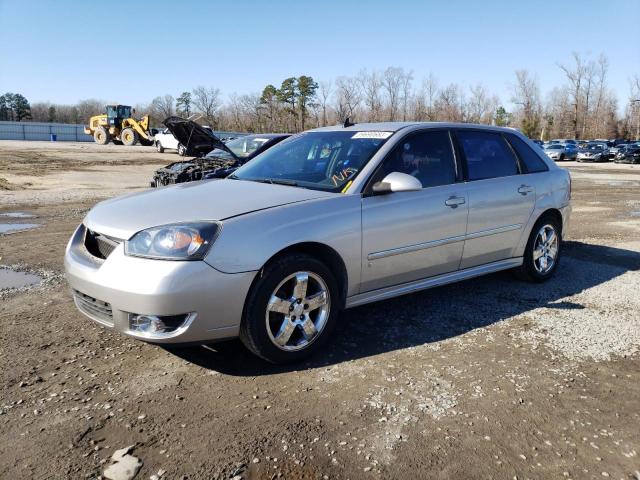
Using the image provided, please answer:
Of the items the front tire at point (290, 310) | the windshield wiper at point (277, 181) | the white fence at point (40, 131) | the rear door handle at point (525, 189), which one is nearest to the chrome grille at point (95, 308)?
the front tire at point (290, 310)

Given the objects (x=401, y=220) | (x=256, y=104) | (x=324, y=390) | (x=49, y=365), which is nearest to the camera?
(x=324, y=390)

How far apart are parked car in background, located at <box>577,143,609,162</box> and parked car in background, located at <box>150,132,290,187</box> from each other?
118 ft

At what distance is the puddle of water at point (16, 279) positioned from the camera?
514cm

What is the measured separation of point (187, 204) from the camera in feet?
11.6

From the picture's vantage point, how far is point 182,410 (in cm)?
293

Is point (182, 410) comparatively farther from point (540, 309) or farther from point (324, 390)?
point (540, 309)

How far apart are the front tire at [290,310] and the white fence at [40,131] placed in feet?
229

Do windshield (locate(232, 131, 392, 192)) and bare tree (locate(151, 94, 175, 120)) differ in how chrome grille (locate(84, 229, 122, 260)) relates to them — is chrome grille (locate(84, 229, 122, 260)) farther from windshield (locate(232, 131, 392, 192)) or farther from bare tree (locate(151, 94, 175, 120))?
bare tree (locate(151, 94, 175, 120))

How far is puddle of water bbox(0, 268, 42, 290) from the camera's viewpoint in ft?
16.9

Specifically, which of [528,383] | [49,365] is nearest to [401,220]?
[528,383]

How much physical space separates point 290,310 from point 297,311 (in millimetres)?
58

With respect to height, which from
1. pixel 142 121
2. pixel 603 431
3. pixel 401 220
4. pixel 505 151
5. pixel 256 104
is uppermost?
pixel 256 104

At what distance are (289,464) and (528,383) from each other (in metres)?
1.69

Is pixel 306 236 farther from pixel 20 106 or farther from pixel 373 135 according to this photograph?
pixel 20 106
